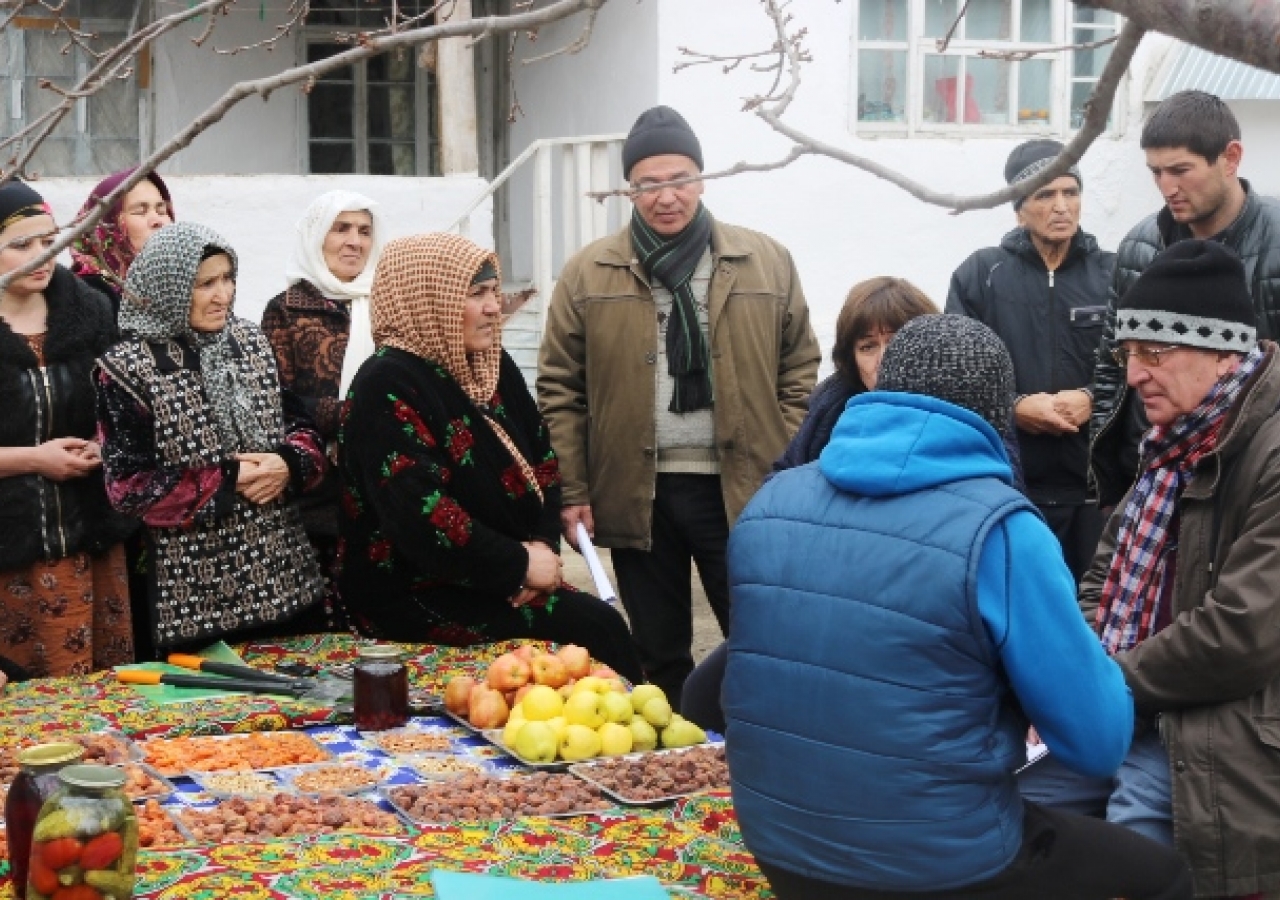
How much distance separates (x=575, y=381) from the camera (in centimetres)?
549

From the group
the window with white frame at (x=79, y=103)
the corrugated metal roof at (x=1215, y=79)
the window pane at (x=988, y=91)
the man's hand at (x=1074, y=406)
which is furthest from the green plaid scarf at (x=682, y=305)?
the window with white frame at (x=79, y=103)

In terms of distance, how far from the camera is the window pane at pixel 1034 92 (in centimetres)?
1061

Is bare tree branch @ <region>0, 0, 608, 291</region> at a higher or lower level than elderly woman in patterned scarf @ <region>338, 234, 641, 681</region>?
higher

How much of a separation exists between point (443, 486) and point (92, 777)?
194 cm

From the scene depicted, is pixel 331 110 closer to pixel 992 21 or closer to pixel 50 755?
pixel 992 21

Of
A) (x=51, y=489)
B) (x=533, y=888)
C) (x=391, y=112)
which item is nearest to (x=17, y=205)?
(x=51, y=489)

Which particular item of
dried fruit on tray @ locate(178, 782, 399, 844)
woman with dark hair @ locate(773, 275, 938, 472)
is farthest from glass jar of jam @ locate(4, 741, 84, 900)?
woman with dark hair @ locate(773, 275, 938, 472)

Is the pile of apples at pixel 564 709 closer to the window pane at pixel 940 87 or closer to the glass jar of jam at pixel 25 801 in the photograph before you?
the glass jar of jam at pixel 25 801

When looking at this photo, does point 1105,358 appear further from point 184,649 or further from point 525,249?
point 525,249

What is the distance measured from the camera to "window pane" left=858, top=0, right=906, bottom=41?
1023 cm

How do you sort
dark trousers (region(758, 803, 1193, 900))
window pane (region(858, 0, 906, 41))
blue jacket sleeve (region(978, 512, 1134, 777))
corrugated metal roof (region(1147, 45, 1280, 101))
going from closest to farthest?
blue jacket sleeve (region(978, 512, 1134, 777))
dark trousers (region(758, 803, 1193, 900))
window pane (region(858, 0, 906, 41))
corrugated metal roof (region(1147, 45, 1280, 101))

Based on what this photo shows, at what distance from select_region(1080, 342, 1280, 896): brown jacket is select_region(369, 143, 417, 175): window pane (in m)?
9.18

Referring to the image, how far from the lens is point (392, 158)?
12094mm

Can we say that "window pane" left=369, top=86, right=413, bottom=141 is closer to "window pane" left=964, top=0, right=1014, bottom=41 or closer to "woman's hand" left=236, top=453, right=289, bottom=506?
"window pane" left=964, top=0, right=1014, bottom=41
